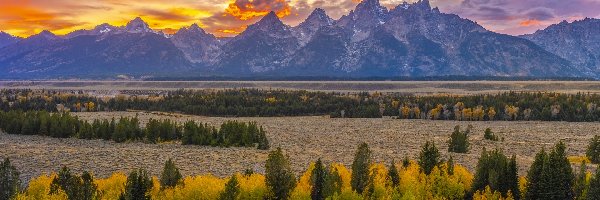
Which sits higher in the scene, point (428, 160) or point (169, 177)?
point (428, 160)

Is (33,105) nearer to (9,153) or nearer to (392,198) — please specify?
(9,153)

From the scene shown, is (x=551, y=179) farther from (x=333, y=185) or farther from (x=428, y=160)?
(x=333, y=185)

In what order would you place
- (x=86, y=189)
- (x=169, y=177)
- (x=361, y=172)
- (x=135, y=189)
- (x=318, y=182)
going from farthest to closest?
(x=361, y=172) < (x=318, y=182) < (x=169, y=177) < (x=86, y=189) < (x=135, y=189)

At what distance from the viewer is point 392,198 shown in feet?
140

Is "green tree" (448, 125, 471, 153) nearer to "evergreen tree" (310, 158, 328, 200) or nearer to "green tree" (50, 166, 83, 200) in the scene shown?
"evergreen tree" (310, 158, 328, 200)

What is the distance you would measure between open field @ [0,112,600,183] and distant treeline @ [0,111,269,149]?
2549 millimetres

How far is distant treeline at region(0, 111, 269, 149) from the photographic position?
7862 centimetres

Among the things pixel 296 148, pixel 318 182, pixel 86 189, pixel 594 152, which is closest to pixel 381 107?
pixel 296 148

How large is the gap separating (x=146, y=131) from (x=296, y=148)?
77.0ft

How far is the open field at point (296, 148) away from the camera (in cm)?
6028

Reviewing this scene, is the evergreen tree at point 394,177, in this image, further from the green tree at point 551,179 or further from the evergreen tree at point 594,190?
the evergreen tree at point 594,190

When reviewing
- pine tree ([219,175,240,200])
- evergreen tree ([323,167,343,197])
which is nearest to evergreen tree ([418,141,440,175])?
evergreen tree ([323,167,343,197])

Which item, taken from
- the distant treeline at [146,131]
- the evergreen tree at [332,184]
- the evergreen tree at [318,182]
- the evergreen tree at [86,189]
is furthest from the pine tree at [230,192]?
the distant treeline at [146,131]

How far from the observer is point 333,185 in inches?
1746
